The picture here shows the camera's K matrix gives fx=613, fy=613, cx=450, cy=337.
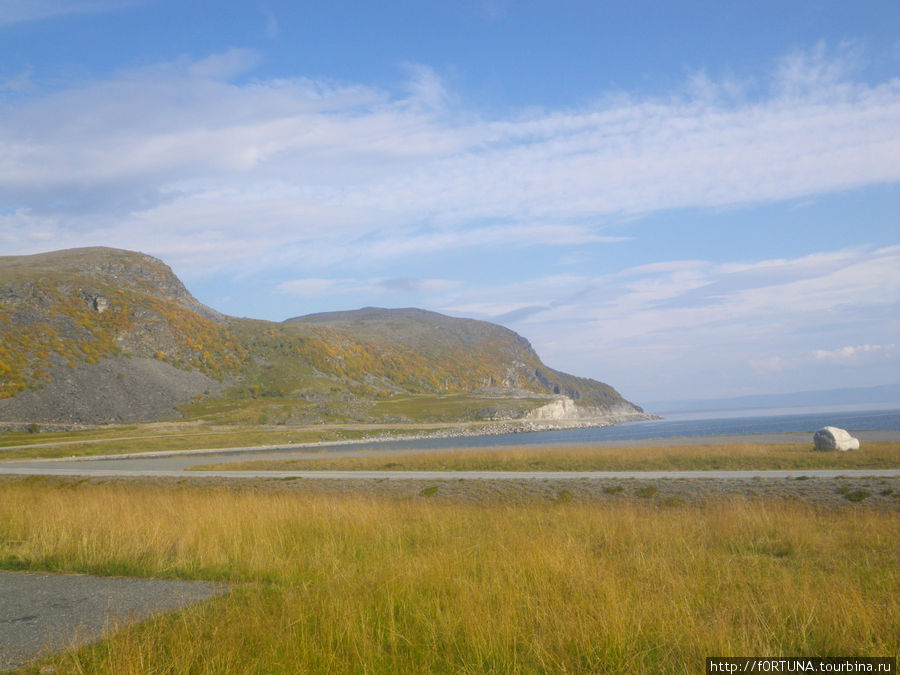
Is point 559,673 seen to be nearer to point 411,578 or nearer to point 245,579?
point 411,578

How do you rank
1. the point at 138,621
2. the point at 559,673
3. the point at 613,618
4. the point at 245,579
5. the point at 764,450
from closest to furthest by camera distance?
the point at 559,673 → the point at 613,618 → the point at 138,621 → the point at 245,579 → the point at 764,450

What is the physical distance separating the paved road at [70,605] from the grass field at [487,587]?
0.39 meters

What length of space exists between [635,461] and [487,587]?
2467cm

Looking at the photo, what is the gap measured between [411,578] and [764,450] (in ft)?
100.0

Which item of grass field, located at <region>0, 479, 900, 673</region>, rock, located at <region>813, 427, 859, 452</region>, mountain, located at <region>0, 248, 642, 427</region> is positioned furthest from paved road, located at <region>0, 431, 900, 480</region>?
mountain, located at <region>0, 248, 642, 427</region>

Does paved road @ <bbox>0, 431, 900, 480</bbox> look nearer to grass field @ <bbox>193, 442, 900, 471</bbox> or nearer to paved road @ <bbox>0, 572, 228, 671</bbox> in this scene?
grass field @ <bbox>193, 442, 900, 471</bbox>

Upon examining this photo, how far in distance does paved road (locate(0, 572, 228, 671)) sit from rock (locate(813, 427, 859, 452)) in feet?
107

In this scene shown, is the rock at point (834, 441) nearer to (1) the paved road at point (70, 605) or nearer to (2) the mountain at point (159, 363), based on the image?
(1) the paved road at point (70, 605)

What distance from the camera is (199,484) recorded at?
23.5 metres

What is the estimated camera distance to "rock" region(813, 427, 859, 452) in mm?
31281

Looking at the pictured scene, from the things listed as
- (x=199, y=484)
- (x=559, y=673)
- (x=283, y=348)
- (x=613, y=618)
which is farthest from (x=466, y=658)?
(x=283, y=348)

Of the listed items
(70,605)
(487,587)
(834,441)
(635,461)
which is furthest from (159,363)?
(487,587)

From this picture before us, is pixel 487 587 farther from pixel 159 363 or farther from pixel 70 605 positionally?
pixel 159 363

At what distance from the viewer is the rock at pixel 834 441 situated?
3128 cm
